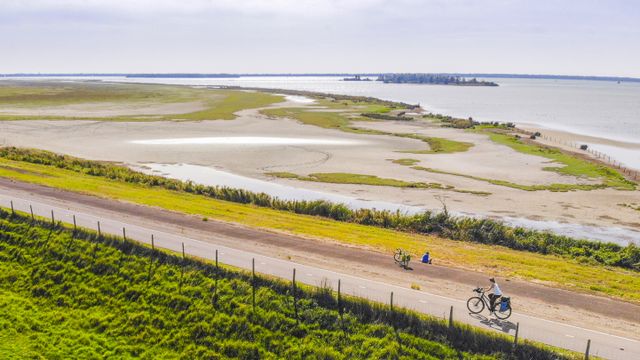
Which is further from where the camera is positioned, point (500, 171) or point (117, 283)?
point (500, 171)

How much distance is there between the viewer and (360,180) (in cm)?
6097

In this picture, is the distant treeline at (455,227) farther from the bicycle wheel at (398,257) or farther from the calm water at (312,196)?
the bicycle wheel at (398,257)

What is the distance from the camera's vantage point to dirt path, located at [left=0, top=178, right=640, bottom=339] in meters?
23.5

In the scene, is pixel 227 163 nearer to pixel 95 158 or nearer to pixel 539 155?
pixel 95 158

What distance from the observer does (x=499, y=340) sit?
20.8 meters

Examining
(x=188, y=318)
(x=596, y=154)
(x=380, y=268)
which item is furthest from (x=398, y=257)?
(x=596, y=154)

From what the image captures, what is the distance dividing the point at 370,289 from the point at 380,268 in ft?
11.4

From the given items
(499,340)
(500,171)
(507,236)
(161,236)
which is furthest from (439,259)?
(500,171)

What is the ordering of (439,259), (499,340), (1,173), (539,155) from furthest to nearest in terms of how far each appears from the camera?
(539,155) → (1,173) → (439,259) → (499,340)

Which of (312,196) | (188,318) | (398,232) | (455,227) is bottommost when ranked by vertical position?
(312,196)

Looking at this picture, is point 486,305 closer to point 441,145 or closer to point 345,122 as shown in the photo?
point 441,145

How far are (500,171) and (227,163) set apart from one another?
37290mm

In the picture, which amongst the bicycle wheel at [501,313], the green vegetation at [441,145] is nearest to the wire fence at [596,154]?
the green vegetation at [441,145]

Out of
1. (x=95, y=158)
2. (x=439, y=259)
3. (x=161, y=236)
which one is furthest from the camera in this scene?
(x=95, y=158)
